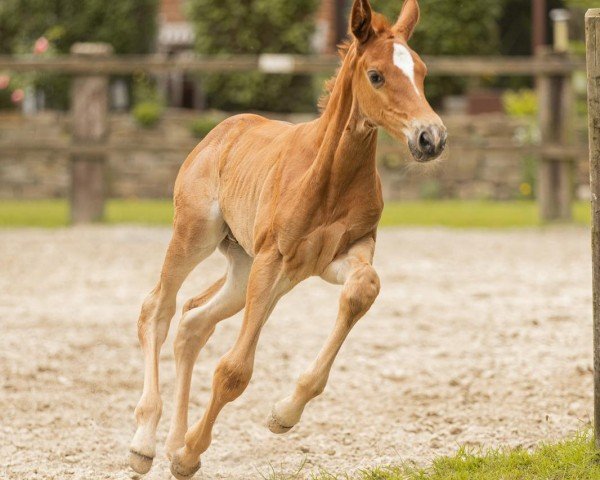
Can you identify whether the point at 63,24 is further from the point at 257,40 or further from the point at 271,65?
the point at 271,65

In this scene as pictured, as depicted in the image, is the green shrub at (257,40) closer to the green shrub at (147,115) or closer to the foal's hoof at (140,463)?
the green shrub at (147,115)

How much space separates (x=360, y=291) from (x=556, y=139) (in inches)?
361

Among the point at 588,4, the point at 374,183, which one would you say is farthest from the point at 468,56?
the point at 374,183

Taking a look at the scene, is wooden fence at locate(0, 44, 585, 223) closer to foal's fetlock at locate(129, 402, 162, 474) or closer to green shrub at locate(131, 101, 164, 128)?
A: green shrub at locate(131, 101, 164, 128)

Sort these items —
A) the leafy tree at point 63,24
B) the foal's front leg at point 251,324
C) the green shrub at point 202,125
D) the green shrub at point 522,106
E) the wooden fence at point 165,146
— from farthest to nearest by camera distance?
the leafy tree at point 63,24, the green shrub at point 522,106, the green shrub at point 202,125, the wooden fence at point 165,146, the foal's front leg at point 251,324

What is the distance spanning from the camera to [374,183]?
4191 millimetres

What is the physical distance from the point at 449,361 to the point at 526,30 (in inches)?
670

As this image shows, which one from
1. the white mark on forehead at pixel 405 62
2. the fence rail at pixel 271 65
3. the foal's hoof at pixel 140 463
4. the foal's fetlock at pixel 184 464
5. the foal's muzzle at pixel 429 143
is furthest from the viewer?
the fence rail at pixel 271 65

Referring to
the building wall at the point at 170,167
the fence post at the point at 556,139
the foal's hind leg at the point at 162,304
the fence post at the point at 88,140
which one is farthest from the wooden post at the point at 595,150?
the building wall at the point at 170,167

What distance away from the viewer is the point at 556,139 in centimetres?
1265

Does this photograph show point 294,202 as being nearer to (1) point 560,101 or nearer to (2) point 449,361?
(2) point 449,361

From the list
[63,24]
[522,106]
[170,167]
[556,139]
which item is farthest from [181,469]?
[63,24]

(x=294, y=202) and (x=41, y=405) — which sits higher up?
(x=294, y=202)

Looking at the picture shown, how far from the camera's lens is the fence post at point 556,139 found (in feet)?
41.5
